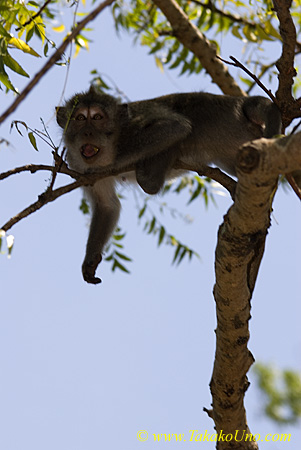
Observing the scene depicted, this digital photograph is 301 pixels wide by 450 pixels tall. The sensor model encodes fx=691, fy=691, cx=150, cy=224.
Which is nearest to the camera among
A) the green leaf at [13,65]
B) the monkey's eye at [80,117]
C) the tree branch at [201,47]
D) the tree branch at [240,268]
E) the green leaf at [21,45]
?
the tree branch at [240,268]

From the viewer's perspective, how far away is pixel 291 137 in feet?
10.5

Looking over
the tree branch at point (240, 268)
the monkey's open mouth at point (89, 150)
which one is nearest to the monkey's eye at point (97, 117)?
the monkey's open mouth at point (89, 150)

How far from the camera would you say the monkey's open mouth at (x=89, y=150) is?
239 inches

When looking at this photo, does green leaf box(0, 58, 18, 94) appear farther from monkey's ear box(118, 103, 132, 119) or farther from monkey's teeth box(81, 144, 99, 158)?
monkey's ear box(118, 103, 132, 119)

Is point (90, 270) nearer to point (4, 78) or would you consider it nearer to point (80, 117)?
point (80, 117)

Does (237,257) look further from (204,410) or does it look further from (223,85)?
(223,85)

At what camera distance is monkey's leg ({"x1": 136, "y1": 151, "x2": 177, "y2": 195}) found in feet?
19.4

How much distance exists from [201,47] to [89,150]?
1.91m

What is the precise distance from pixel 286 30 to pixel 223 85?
2.52 metres

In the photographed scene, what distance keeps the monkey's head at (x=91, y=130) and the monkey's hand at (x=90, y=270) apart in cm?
85

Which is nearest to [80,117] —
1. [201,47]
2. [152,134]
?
[152,134]

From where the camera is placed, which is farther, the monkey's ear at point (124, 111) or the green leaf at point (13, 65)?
the monkey's ear at point (124, 111)

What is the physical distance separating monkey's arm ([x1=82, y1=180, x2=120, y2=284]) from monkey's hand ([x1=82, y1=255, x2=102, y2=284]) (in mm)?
73

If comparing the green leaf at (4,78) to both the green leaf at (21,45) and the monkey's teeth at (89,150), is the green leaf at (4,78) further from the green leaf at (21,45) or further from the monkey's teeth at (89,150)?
the monkey's teeth at (89,150)
